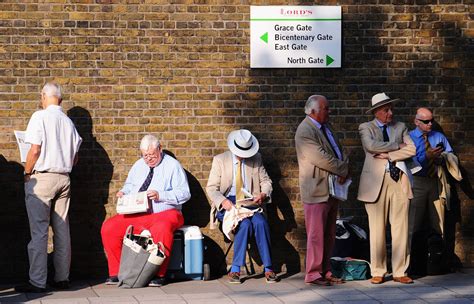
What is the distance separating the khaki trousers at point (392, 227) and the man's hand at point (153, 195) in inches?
96.1

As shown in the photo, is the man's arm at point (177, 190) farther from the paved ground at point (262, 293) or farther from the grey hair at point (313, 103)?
the grey hair at point (313, 103)

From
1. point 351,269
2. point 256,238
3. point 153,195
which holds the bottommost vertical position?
point 351,269

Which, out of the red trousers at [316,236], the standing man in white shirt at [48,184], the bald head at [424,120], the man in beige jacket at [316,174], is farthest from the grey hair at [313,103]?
the standing man in white shirt at [48,184]

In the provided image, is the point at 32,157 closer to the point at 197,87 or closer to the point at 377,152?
the point at 197,87

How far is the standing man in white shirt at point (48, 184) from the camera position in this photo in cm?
1091

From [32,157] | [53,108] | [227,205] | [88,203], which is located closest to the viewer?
[32,157]

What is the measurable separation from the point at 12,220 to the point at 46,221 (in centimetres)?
91

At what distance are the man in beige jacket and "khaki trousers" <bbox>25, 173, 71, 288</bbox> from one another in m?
2.64

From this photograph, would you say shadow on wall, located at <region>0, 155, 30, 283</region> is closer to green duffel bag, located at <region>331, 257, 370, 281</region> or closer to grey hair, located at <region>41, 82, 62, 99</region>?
grey hair, located at <region>41, 82, 62, 99</region>

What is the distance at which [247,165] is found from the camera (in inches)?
464

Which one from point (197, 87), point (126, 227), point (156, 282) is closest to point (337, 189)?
point (197, 87)

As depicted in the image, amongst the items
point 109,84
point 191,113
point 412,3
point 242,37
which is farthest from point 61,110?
point 412,3

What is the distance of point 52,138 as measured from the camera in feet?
36.2

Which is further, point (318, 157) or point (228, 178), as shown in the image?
point (228, 178)
